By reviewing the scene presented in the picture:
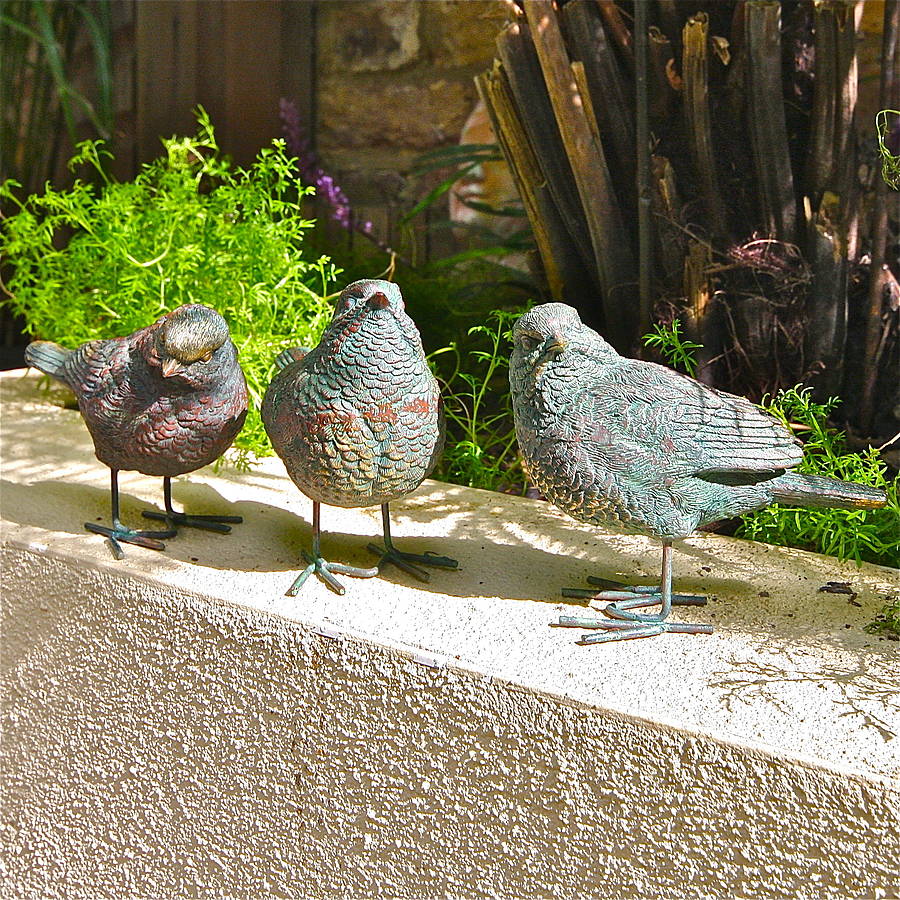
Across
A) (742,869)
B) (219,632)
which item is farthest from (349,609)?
(742,869)

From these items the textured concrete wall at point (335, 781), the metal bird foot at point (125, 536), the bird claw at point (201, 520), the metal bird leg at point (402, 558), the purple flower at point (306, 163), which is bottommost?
the textured concrete wall at point (335, 781)

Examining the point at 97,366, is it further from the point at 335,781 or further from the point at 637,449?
the point at 637,449

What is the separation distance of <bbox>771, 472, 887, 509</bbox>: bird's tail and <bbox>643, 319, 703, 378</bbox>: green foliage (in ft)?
1.33

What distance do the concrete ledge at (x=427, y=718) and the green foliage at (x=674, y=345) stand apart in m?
0.33

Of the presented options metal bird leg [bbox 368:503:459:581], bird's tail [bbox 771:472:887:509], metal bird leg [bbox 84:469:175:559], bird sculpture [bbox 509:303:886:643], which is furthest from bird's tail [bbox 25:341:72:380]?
bird's tail [bbox 771:472:887:509]

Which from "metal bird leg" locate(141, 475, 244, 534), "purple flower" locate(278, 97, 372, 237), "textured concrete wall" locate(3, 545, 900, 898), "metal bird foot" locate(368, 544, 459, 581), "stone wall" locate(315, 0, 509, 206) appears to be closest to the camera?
"textured concrete wall" locate(3, 545, 900, 898)

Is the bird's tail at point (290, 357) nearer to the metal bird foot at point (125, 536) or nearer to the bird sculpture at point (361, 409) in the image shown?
the bird sculpture at point (361, 409)

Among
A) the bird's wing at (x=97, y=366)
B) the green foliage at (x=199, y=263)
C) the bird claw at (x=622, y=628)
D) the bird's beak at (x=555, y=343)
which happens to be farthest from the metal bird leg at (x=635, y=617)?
the green foliage at (x=199, y=263)

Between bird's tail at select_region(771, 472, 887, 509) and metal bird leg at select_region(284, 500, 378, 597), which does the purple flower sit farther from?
bird's tail at select_region(771, 472, 887, 509)

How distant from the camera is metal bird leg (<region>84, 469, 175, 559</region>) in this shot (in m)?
1.61

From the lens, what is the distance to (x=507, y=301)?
2.25 m

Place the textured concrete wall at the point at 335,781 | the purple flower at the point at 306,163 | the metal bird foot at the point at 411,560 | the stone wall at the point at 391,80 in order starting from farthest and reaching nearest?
the purple flower at the point at 306,163 < the stone wall at the point at 391,80 < the metal bird foot at the point at 411,560 < the textured concrete wall at the point at 335,781

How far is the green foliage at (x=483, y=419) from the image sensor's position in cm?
197

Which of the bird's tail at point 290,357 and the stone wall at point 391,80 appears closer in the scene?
the bird's tail at point 290,357
